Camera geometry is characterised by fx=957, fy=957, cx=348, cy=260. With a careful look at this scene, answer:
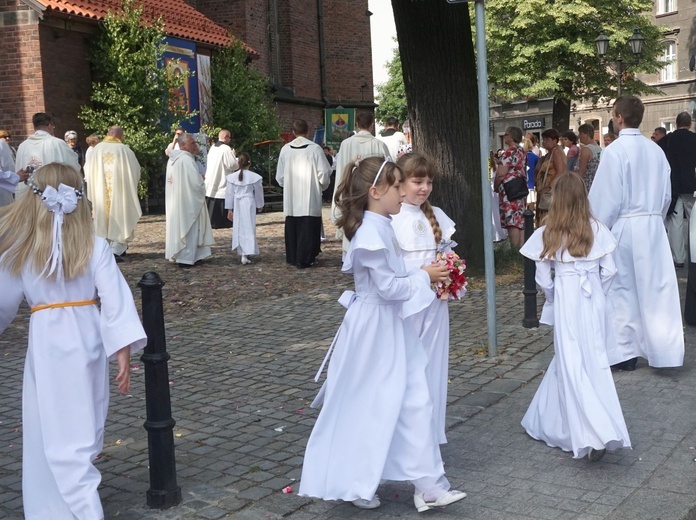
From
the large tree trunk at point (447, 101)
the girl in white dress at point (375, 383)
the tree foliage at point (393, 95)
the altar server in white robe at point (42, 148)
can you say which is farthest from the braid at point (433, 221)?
the tree foliage at point (393, 95)

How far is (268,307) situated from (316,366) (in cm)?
296

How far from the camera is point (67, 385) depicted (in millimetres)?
4238

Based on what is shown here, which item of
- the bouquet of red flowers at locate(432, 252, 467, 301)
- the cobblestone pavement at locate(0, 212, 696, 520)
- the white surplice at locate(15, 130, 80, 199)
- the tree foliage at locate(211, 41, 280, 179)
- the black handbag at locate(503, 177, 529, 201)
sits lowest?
the cobblestone pavement at locate(0, 212, 696, 520)

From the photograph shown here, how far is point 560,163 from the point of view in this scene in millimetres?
12852

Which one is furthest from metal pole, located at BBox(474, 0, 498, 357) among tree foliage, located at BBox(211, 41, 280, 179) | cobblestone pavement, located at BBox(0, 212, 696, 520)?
tree foliage, located at BBox(211, 41, 280, 179)

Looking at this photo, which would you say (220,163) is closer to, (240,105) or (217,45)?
(240,105)

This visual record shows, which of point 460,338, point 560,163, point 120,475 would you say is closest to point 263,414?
point 120,475

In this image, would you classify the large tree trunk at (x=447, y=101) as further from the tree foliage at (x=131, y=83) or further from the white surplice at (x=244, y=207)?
the tree foliage at (x=131, y=83)

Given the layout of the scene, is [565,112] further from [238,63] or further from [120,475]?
[120,475]

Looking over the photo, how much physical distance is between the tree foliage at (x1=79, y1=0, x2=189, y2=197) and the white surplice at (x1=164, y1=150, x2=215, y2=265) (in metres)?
8.34

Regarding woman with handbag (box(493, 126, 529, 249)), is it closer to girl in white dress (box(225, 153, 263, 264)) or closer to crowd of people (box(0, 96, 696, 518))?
girl in white dress (box(225, 153, 263, 264))

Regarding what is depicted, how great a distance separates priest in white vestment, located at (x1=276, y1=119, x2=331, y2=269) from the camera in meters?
13.7

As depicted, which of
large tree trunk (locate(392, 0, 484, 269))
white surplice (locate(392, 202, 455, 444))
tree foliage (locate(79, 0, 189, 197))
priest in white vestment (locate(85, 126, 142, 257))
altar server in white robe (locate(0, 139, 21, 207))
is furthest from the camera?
tree foliage (locate(79, 0, 189, 197))

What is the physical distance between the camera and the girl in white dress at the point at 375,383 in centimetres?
439
